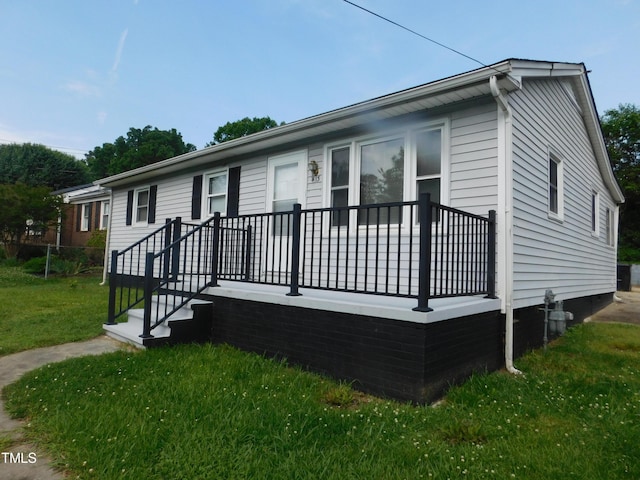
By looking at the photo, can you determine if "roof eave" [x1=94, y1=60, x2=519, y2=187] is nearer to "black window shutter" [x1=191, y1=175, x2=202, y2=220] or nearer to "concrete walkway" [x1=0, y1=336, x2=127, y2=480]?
"black window shutter" [x1=191, y1=175, x2=202, y2=220]

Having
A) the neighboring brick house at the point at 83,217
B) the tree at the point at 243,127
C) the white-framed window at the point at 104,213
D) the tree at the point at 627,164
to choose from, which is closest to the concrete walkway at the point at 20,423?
the neighboring brick house at the point at 83,217

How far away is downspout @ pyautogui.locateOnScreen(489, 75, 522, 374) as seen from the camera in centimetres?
427

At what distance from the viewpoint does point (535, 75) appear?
191 inches

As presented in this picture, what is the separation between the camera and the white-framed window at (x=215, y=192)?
26.2 feet

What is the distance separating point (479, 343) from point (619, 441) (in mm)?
1472

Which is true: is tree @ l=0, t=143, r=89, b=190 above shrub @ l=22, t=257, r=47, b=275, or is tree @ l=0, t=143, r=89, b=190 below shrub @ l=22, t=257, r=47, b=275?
above

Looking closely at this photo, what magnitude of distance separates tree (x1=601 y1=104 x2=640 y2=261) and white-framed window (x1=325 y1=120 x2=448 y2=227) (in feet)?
81.6

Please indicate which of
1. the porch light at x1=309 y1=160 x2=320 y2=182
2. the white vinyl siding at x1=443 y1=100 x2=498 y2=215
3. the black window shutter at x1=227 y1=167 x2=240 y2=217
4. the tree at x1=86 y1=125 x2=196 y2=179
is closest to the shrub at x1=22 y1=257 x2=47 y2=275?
the black window shutter at x1=227 y1=167 x2=240 y2=217

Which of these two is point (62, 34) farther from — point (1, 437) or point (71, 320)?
point (1, 437)

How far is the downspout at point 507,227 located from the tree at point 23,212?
50.0 ft

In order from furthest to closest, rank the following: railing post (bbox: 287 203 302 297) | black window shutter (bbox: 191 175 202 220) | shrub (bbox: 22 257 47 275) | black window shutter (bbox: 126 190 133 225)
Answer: shrub (bbox: 22 257 47 275) < black window shutter (bbox: 126 190 133 225) < black window shutter (bbox: 191 175 202 220) < railing post (bbox: 287 203 302 297)

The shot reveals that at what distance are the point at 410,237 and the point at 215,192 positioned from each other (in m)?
5.66

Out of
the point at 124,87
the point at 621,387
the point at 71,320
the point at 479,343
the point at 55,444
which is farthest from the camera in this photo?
the point at 124,87

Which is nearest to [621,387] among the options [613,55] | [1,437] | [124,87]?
[1,437]
